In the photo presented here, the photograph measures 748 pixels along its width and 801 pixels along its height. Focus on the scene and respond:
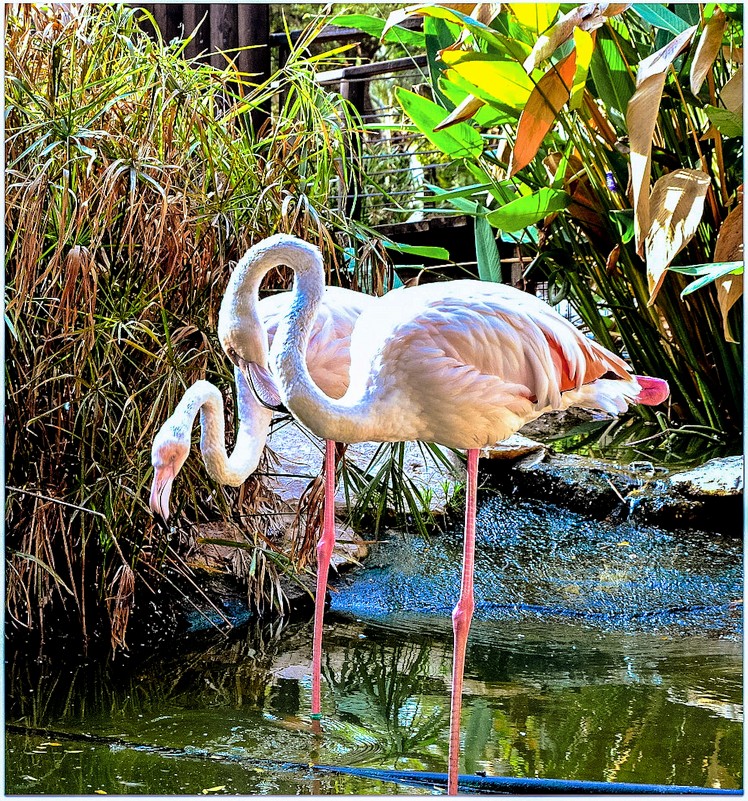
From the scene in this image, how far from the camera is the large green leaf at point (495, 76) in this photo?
114 inches

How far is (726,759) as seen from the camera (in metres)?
2.01

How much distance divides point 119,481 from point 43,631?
485mm

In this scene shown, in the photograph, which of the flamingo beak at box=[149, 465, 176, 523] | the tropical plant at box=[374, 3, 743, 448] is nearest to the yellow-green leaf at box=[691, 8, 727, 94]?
the tropical plant at box=[374, 3, 743, 448]

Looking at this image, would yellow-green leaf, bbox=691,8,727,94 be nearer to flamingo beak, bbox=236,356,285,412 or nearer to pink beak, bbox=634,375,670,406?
pink beak, bbox=634,375,670,406

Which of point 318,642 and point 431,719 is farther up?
point 318,642

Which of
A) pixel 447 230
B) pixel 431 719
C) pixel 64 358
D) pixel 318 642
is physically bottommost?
pixel 431 719

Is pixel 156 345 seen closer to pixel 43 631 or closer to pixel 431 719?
pixel 43 631

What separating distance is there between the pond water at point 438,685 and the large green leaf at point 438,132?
4.48ft

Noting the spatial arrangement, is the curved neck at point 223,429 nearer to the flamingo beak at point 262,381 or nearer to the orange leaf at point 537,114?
the flamingo beak at point 262,381

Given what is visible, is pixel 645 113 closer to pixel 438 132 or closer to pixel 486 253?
pixel 438 132

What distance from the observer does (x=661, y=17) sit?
288 centimetres

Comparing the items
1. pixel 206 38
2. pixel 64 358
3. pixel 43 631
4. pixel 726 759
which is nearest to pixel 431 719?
pixel 726 759

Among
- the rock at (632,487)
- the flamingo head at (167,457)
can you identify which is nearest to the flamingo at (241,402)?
the flamingo head at (167,457)

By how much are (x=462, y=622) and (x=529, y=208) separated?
1.57m
